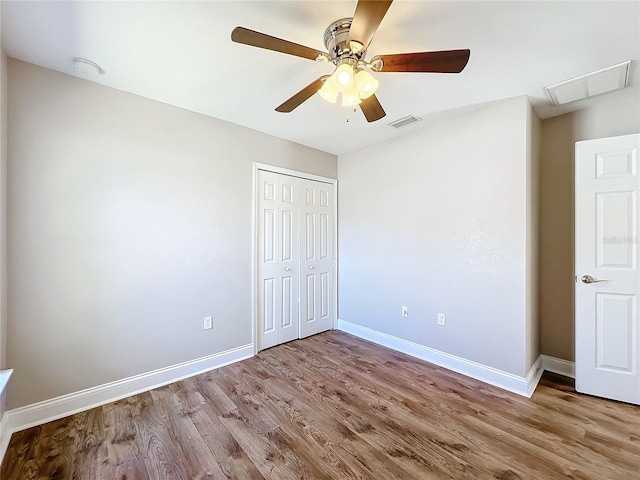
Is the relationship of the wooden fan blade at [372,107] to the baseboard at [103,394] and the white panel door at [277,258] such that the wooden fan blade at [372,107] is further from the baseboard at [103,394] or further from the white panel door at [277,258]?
the baseboard at [103,394]

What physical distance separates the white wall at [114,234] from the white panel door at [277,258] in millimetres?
202

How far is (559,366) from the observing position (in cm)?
256

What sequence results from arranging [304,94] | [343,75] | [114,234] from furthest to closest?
[114,234]
[304,94]
[343,75]

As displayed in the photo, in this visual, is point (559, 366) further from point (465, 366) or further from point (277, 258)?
point (277, 258)

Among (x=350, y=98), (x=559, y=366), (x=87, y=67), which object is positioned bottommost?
(x=559, y=366)

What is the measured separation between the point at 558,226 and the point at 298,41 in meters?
2.85

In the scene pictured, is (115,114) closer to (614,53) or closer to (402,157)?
(402,157)

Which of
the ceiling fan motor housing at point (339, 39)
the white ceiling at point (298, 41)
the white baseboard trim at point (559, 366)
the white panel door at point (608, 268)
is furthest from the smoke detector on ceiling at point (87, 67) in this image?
the white baseboard trim at point (559, 366)

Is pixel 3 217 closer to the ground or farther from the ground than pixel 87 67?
closer to the ground

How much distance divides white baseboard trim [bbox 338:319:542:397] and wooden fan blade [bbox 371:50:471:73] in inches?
96.0

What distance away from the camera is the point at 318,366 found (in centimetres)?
272

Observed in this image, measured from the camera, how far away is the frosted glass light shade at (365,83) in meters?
1.46

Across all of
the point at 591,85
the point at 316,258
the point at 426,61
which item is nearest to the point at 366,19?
the point at 426,61

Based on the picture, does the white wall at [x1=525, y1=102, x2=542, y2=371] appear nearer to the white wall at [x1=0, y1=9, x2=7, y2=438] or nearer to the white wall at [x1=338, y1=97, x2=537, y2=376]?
the white wall at [x1=338, y1=97, x2=537, y2=376]
